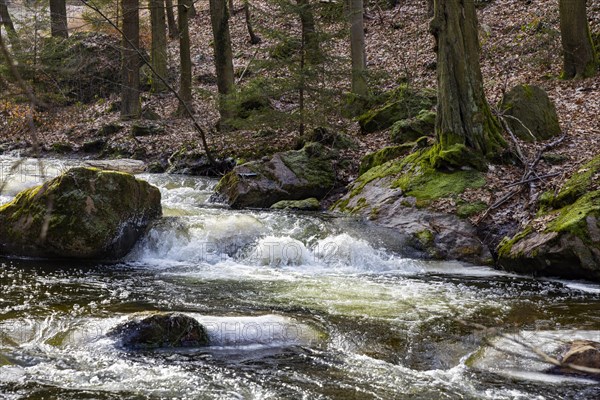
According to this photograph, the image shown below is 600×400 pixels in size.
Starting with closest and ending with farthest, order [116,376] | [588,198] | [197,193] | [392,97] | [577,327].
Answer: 1. [116,376]
2. [577,327]
3. [588,198]
4. [197,193]
5. [392,97]

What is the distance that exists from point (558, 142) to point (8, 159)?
45.2 feet

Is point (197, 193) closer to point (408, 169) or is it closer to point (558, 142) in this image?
point (408, 169)

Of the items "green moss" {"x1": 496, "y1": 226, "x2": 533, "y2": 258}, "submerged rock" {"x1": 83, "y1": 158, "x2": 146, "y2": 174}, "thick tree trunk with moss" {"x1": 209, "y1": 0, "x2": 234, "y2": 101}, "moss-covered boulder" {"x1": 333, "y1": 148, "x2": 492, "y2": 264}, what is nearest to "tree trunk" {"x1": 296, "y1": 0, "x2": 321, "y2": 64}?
"moss-covered boulder" {"x1": 333, "y1": 148, "x2": 492, "y2": 264}

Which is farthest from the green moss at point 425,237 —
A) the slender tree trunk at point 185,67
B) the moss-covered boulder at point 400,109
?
the slender tree trunk at point 185,67

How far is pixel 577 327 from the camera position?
226 inches

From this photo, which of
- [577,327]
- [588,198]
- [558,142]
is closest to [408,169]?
[558,142]

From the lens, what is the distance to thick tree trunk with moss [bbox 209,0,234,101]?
53.1 ft

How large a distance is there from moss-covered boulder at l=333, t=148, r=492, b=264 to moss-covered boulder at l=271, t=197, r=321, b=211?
0.39 metres

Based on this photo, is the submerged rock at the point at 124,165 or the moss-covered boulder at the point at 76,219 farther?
the submerged rock at the point at 124,165

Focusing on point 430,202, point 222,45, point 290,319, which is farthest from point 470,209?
point 222,45

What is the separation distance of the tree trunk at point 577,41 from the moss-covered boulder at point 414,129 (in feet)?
12.6

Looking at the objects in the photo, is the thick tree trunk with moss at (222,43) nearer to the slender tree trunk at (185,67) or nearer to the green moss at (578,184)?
the slender tree trunk at (185,67)

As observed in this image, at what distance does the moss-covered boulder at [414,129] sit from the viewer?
1289 cm

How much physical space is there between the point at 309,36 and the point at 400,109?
117 inches
